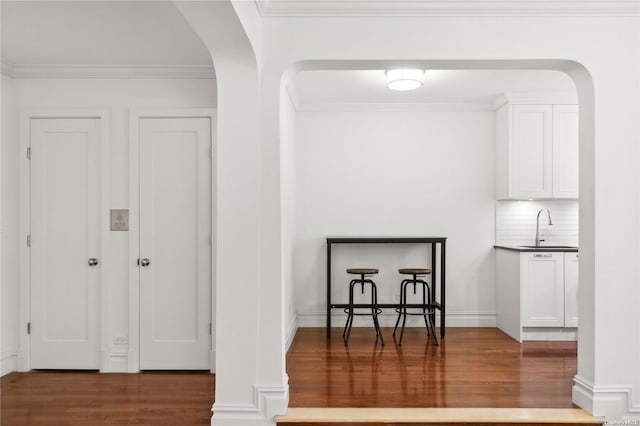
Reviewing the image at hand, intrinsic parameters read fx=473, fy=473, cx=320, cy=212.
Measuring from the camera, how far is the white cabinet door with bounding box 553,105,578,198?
523 centimetres

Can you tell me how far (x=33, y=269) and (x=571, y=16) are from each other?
4559 mm

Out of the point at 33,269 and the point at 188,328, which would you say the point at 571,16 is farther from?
the point at 33,269

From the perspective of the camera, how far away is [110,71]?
4023mm

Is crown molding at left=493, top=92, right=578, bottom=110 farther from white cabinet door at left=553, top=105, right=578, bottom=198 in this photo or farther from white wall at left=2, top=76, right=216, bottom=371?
white wall at left=2, top=76, right=216, bottom=371

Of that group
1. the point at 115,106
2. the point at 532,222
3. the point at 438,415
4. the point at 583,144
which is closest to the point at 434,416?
the point at 438,415

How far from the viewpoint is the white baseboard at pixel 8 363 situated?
394 centimetres

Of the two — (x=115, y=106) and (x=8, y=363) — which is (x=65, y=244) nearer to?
(x=8, y=363)

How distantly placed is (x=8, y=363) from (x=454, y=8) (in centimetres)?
444

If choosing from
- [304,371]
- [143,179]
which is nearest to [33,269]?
[143,179]

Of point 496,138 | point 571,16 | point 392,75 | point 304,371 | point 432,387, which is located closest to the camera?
point 571,16

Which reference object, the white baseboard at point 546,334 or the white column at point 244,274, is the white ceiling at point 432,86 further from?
the white baseboard at point 546,334

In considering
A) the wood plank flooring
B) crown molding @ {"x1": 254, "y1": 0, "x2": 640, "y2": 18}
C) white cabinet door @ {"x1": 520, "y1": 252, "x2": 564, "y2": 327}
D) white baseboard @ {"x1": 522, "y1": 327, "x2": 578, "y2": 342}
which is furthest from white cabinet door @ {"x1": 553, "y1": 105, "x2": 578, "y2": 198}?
the wood plank flooring

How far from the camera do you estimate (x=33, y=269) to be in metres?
4.09

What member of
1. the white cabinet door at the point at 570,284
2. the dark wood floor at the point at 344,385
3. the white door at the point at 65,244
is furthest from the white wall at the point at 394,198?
the white door at the point at 65,244
